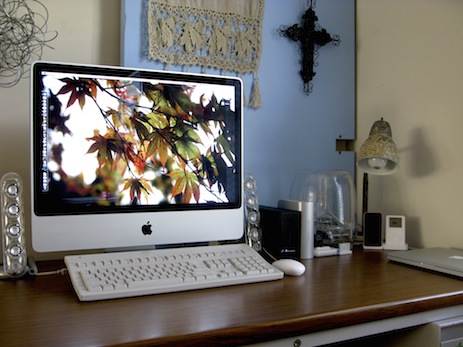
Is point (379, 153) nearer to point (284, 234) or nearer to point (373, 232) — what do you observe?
point (373, 232)

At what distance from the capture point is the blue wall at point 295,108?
1590mm

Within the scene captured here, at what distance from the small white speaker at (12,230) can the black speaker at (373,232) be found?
1.02m

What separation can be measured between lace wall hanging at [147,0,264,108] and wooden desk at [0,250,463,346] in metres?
0.75

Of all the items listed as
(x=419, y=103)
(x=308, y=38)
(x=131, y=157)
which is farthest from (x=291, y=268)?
(x=308, y=38)

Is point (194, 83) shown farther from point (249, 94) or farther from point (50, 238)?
point (50, 238)

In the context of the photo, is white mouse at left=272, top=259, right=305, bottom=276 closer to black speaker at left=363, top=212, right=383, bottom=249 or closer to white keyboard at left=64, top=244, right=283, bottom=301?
white keyboard at left=64, top=244, right=283, bottom=301

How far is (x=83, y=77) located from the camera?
1.08 m

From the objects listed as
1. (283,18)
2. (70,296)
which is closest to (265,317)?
(70,296)

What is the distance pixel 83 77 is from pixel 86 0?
0.43 metres

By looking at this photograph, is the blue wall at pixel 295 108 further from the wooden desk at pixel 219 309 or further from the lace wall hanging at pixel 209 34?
the wooden desk at pixel 219 309

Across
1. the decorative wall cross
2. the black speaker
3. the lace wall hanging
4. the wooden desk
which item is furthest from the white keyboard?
the decorative wall cross

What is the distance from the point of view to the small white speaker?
103 cm

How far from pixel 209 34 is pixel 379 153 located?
665 mm

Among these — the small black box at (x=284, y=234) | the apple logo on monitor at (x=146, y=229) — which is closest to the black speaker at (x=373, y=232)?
the small black box at (x=284, y=234)
